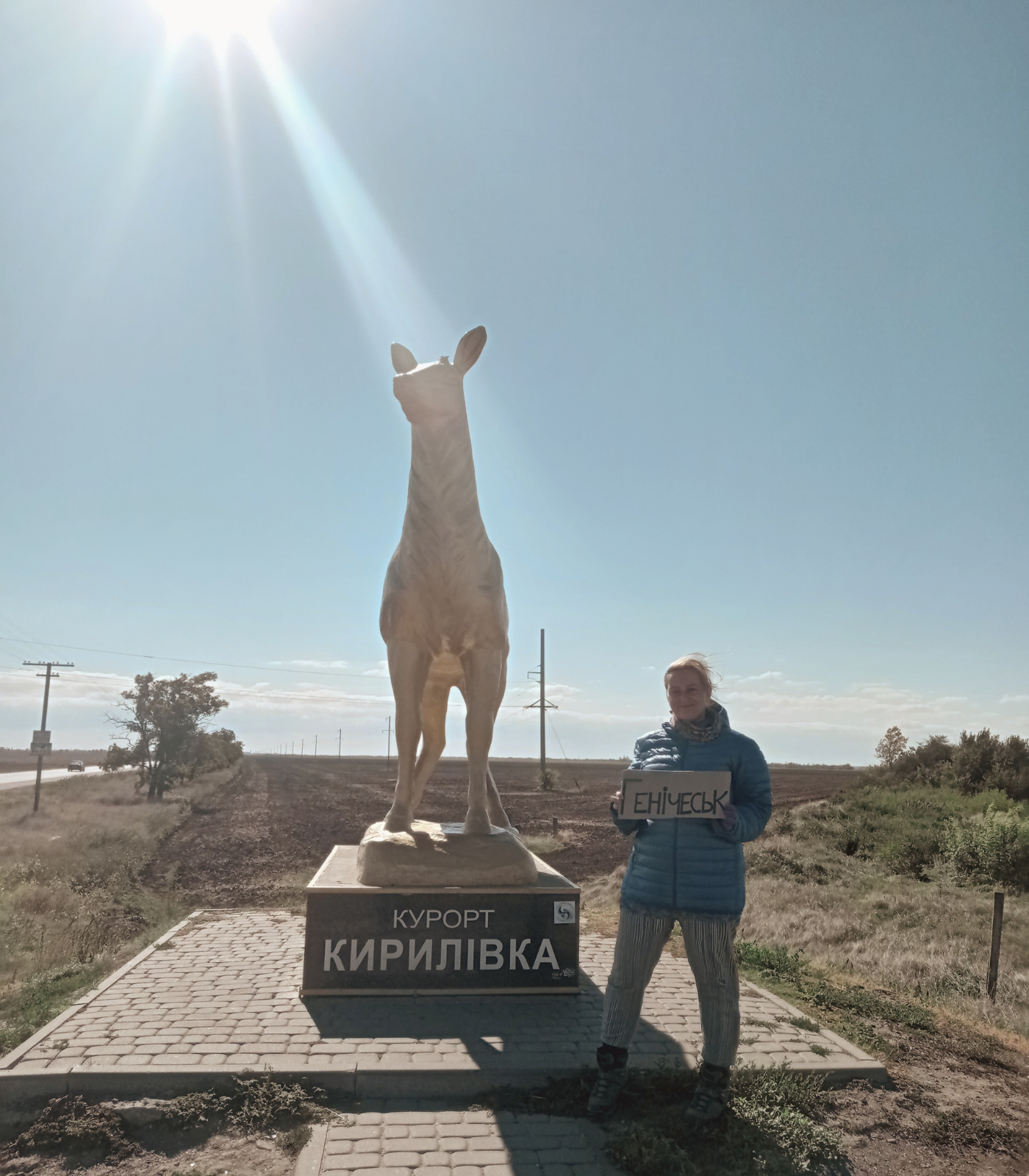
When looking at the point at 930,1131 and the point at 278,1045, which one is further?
the point at 278,1045

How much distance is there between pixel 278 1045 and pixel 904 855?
11.0 meters

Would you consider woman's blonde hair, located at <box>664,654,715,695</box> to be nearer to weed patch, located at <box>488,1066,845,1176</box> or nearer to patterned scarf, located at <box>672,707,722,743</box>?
patterned scarf, located at <box>672,707,722,743</box>

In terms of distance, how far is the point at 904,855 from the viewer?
469 inches

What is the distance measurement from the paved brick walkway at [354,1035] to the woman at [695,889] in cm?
76

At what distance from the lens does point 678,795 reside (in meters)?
3.10

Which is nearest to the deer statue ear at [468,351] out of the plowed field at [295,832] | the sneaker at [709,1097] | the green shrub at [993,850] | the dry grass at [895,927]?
the sneaker at [709,1097]

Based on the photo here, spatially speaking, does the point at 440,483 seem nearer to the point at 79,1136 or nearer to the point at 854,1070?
the point at 79,1136

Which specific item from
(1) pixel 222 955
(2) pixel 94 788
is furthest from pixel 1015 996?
(2) pixel 94 788

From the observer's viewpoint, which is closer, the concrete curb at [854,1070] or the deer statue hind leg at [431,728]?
the concrete curb at [854,1070]

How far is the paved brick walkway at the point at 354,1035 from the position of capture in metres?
3.63

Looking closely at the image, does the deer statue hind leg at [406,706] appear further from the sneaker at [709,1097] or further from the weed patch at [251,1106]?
the sneaker at [709,1097]

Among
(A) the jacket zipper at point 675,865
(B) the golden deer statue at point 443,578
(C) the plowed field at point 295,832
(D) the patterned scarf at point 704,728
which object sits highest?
(B) the golden deer statue at point 443,578

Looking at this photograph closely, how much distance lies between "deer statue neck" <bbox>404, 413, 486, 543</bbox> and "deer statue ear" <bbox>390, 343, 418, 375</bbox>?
0.52 meters

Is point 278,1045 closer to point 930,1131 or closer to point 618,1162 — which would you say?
point 618,1162
